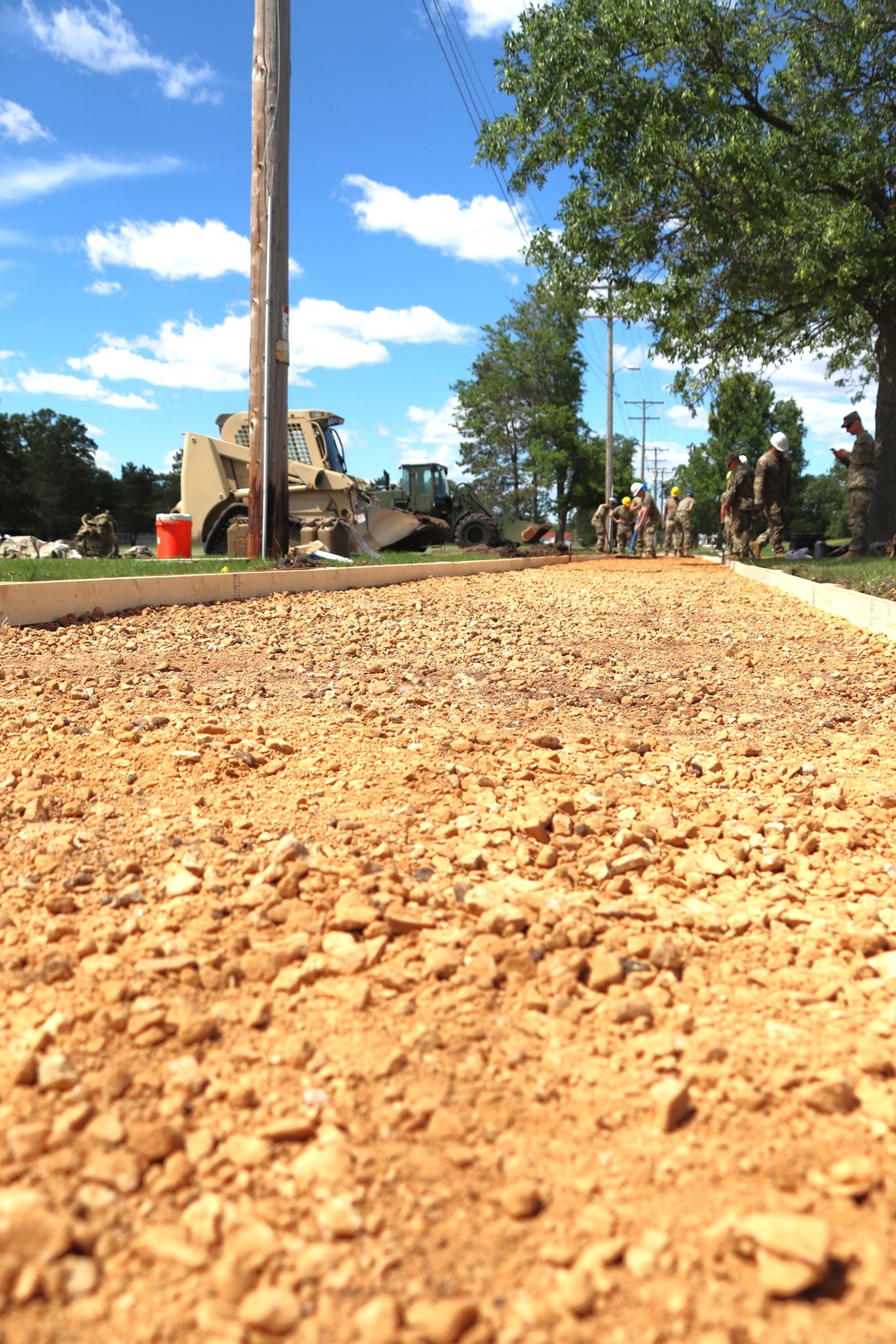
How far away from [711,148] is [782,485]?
510cm

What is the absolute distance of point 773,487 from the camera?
51.1 feet

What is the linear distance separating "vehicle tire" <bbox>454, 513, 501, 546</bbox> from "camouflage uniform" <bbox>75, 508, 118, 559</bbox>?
33.0 feet

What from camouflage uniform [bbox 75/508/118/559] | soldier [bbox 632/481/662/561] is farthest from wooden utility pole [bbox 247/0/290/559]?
soldier [bbox 632/481/662/561]

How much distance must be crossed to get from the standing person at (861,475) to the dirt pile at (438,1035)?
44.2 feet

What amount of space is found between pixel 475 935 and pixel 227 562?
8942 mm

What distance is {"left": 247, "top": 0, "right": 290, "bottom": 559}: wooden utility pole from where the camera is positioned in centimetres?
1063

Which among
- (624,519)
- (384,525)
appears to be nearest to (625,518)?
(624,519)

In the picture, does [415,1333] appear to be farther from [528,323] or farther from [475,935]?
[528,323]

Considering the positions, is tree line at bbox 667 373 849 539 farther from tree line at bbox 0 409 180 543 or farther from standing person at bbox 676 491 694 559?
tree line at bbox 0 409 180 543

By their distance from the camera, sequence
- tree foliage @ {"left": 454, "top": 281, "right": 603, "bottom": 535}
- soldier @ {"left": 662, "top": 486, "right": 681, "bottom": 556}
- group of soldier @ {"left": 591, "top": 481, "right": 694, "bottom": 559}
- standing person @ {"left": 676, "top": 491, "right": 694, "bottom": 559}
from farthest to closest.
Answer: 1. tree foliage @ {"left": 454, "top": 281, "right": 603, "bottom": 535}
2. soldier @ {"left": 662, "top": 486, "right": 681, "bottom": 556}
3. group of soldier @ {"left": 591, "top": 481, "right": 694, "bottom": 559}
4. standing person @ {"left": 676, "top": 491, "right": 694, "bottom": 559}

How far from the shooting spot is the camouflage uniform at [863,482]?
1597 centimetres

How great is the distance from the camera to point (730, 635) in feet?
23.2

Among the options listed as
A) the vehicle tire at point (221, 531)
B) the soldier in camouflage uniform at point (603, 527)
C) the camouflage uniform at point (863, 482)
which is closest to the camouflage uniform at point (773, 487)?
the camouflage uniform at point (863, 482)

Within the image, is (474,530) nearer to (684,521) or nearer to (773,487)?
(684,521)
